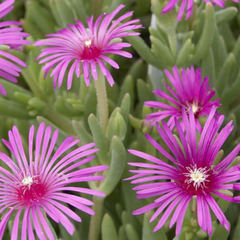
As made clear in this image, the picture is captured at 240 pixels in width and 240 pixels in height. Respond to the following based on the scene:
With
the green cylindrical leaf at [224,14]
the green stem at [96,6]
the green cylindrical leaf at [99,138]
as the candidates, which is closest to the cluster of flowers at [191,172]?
the green cylindrical leaf at [99,138]

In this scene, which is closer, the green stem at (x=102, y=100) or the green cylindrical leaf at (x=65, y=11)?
the green stem at (x=102, y=100)

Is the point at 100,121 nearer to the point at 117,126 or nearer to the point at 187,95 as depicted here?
the point at 117,126

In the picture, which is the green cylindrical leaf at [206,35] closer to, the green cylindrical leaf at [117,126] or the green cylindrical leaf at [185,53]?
the green cylindrical leaf at [185,53]

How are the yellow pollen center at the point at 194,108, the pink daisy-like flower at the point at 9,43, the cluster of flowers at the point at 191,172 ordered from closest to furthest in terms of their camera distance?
the cluster of flowers at the point at 191,172 → the pink daisy-like flower at the point at 9,43 → the yellow pollen center at the point at 194,108

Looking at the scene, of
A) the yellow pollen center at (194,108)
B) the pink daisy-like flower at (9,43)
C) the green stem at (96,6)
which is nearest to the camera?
the pink daisy-like flower at (9,43)

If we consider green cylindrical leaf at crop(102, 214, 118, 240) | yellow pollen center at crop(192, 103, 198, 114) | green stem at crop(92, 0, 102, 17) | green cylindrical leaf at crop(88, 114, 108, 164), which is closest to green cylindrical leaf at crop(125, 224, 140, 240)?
green cylindrical leaf at crop(102, 214, 118, 240)

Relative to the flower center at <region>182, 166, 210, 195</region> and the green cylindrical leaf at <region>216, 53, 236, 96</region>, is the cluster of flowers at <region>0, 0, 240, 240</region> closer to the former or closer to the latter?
the flower center at <region>182, 166, 210, 195</region>

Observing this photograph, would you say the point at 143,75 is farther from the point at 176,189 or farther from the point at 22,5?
the point at 176,189
